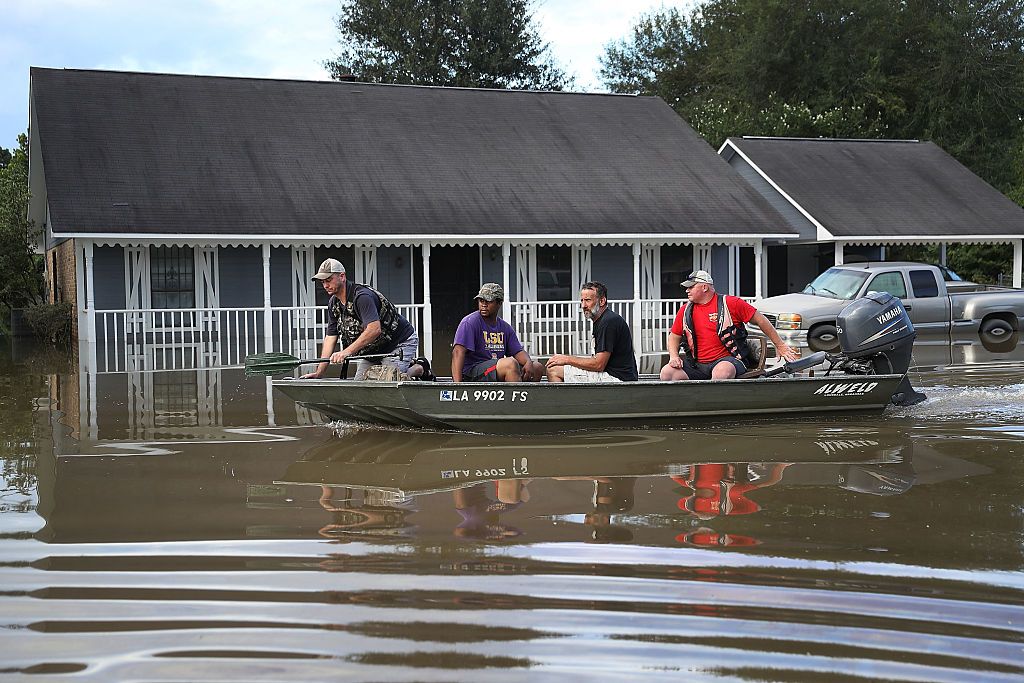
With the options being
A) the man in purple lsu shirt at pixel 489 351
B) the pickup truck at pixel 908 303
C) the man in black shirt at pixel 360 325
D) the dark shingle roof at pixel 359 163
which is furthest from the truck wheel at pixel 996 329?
the man in black shirt at pixel 360 325

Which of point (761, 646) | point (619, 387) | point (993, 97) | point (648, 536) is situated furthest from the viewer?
point (993, 97)

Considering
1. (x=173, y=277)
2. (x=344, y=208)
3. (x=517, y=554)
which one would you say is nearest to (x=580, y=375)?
(x=517, y=554)

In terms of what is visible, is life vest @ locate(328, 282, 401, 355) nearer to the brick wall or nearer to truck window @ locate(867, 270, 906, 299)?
the brick wall

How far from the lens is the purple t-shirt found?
36.6 ft

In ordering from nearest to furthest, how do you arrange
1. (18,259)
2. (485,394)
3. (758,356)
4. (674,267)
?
(485,394) → (758,356) → (674,267) → (18,259)

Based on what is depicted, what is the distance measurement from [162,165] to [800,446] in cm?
1461

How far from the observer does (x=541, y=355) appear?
68.5 feet

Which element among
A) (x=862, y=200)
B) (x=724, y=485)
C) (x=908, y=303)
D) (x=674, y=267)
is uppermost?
(x=862, y=200)

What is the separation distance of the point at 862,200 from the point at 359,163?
1166cm

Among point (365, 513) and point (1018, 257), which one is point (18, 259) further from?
point (1018, 257)

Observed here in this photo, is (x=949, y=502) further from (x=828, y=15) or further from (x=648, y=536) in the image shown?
(x=828, y=15)

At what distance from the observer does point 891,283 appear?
65.0 ft

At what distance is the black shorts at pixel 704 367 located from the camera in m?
11.6

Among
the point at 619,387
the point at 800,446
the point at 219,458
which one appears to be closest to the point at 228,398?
the point at 219,458
